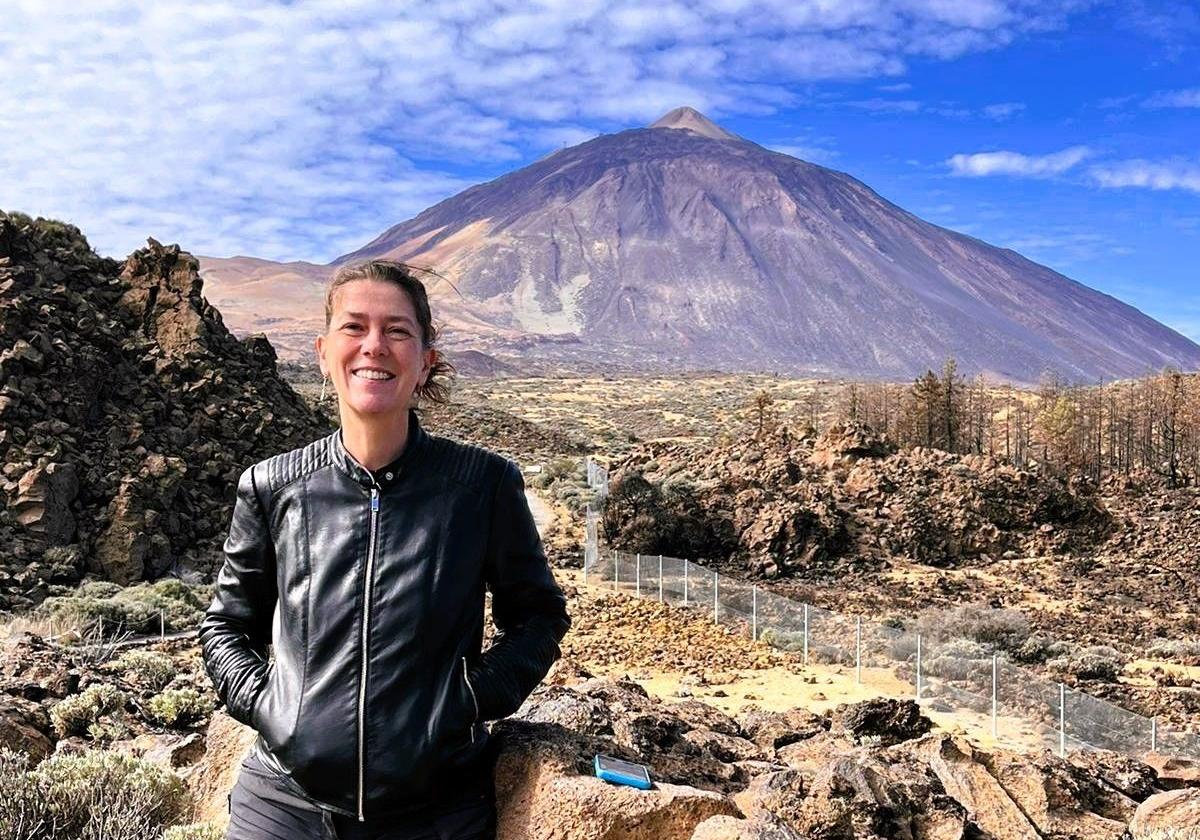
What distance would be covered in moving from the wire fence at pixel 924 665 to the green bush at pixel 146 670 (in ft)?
27.7

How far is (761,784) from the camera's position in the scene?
330cm

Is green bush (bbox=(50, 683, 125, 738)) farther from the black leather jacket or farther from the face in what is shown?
the face

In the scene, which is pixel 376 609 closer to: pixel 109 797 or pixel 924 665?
pixel 109 797

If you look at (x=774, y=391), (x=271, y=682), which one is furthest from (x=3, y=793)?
(x=774, y=391)

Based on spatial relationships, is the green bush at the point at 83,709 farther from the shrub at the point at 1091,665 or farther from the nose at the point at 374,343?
the shrub at the point at 1091,665

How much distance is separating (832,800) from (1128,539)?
24.5 meters

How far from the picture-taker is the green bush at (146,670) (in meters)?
8.02

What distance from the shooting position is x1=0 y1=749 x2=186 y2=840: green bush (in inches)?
130

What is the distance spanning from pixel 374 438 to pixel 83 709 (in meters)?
4.60

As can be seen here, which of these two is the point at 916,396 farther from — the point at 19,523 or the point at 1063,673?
the point at 19,523

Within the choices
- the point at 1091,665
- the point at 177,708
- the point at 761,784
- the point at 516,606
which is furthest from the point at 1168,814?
the point at 1091,665

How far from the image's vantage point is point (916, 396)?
38.9 meters

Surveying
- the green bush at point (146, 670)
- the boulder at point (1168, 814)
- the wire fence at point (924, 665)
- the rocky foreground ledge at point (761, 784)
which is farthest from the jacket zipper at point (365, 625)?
the wire fence at point (924, 665)

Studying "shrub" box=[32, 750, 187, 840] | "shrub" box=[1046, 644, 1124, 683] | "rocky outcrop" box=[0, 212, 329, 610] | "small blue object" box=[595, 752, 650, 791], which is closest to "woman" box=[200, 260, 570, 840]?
"small blue object" box=[595, 752, 650, 791]
